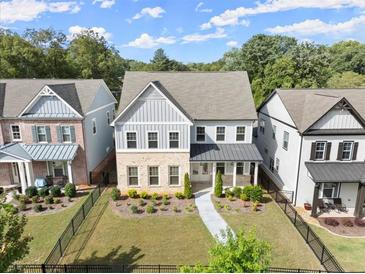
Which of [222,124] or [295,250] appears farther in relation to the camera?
[222,124]

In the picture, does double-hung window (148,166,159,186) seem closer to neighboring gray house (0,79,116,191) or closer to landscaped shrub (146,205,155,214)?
landscaped shrub (146,205,155,214)

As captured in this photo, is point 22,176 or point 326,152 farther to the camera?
point 22,176

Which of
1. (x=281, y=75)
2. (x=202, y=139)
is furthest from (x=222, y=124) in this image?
(x=281, y=75)

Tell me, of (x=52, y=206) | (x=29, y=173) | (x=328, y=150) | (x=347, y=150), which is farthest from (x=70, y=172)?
(x=347, y=150)

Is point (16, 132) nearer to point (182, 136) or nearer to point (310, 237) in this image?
point (182, 136)

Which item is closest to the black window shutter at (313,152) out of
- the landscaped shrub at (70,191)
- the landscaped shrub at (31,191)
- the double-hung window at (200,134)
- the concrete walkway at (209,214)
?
the concrete walkway at (209,214)

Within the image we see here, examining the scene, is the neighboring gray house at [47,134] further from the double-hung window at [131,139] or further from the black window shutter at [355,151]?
the black window shutter at [355,151]

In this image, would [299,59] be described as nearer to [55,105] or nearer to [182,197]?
[182,197]
